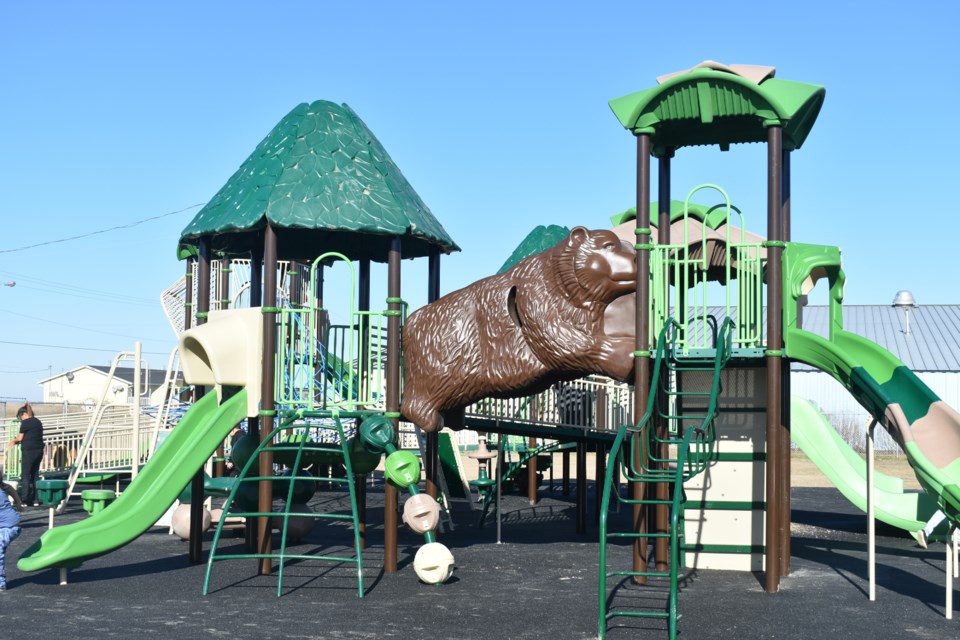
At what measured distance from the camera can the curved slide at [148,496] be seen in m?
9.84

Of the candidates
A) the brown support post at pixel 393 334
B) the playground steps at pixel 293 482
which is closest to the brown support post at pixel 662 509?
the brown support post at pixel 393 334

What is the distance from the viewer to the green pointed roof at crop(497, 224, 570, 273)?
18891 mm

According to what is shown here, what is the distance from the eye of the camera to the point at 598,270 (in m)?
11.1

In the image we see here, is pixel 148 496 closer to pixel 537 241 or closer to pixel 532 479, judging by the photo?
pixel 532 479

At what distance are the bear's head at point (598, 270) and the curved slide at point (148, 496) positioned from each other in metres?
3.64

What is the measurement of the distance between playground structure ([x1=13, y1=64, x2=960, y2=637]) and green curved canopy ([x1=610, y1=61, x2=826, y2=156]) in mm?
18

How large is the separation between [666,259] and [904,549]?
5.70 metres

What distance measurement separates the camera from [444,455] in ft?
58.9

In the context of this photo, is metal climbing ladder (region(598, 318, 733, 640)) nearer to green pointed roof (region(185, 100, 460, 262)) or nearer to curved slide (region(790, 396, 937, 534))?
green pointed roof (region(185, 100, 460, 262))

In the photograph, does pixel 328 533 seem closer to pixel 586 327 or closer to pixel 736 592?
pixel 586 327

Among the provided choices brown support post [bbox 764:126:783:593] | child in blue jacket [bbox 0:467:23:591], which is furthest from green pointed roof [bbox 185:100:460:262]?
brown support post [bbox 764:126:783:593]

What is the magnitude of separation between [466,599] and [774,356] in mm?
3630

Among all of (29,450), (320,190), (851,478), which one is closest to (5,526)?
(320,190)

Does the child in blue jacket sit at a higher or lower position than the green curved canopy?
lower
